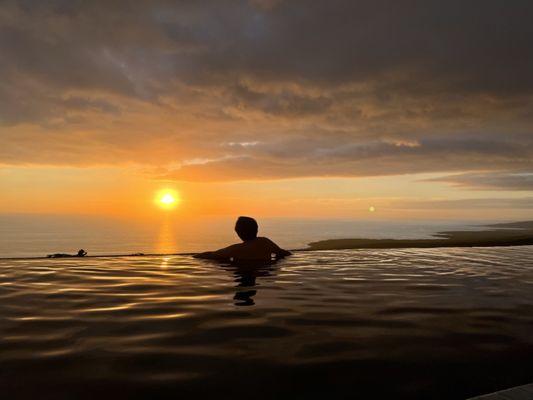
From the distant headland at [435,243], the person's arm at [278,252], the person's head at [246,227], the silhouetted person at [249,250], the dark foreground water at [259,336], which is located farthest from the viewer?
the distant headland at [435,243]

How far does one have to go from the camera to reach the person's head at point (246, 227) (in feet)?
47.1

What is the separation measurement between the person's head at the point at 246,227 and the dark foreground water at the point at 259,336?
3285 millimetres

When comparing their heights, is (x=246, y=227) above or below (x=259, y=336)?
above

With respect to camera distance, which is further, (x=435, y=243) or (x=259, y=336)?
(x=435, y=243)

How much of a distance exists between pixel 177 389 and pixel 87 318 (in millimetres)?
3426

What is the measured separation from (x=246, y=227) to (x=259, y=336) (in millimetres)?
8870

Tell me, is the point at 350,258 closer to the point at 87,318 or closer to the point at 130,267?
the point at 130,267

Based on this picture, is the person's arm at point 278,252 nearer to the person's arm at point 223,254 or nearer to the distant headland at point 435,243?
the person's arm at point 223,254

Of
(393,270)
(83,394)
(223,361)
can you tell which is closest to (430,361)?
(223,361)

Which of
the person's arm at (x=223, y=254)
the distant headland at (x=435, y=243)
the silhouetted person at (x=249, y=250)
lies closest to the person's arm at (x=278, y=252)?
the silhouetted person at (x=249, y=250)

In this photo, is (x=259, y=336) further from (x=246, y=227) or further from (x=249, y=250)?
(x=249, y=250)

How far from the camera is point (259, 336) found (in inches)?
225

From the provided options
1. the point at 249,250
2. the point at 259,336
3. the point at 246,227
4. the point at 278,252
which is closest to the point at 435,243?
the point at 278,252

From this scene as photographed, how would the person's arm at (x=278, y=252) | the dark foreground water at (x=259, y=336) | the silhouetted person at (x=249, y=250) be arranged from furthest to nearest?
the person's arm at (x=278, y=252) < the silhouetted person at (x=249, y=250) < the dark foreground water at (x=259, y=336)
